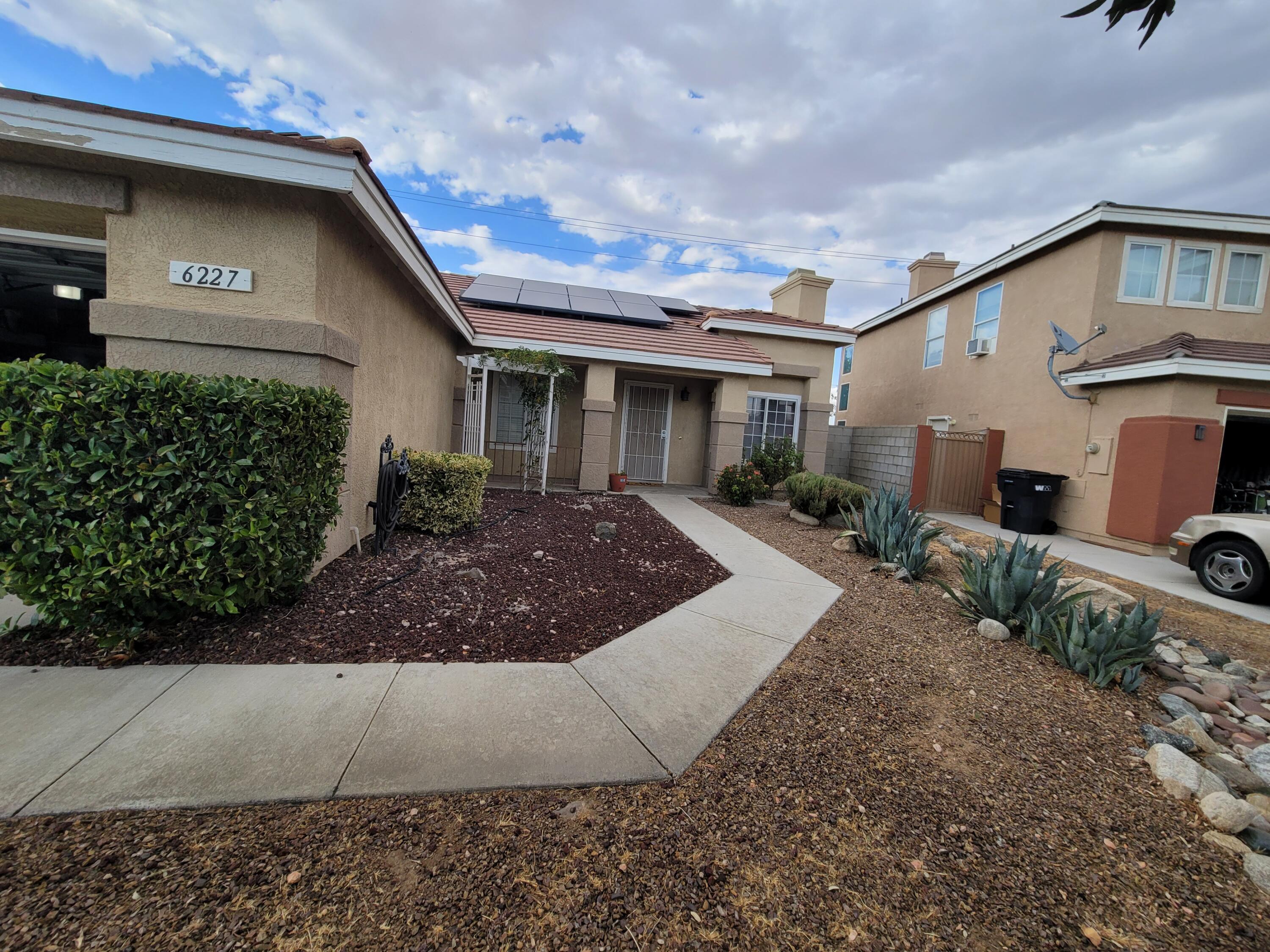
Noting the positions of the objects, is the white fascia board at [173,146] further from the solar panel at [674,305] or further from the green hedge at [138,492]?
the solar panel at [674,305]

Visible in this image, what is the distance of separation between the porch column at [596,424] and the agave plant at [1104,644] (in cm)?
775

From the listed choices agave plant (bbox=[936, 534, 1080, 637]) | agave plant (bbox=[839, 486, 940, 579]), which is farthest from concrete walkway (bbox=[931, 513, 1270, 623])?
agave plant (bbox=[936, 534, 1080, 637])

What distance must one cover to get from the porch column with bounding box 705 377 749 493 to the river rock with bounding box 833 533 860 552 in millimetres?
4384

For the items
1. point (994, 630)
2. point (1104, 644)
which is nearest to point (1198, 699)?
point (1104, 644)

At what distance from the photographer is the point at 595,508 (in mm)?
8875

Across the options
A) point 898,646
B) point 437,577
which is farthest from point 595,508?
point 898,646

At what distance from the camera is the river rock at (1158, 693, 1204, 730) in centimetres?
330

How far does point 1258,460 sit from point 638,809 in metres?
16.2

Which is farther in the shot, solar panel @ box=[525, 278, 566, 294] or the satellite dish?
solar panel @ box=[525, 278, 566, 294]

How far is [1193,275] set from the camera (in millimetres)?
10383

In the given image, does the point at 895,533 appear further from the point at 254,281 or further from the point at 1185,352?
the point at 254,281

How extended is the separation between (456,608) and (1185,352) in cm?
1114

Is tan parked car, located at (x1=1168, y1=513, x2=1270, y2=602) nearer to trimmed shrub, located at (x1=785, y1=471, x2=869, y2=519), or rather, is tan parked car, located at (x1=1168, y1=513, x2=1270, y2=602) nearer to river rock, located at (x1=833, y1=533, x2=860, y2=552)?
trimmed shrub, located at (x1=785, y1=471, x2=869, y2=519)

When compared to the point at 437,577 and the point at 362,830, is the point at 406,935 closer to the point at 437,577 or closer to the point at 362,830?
the point at 362,830
